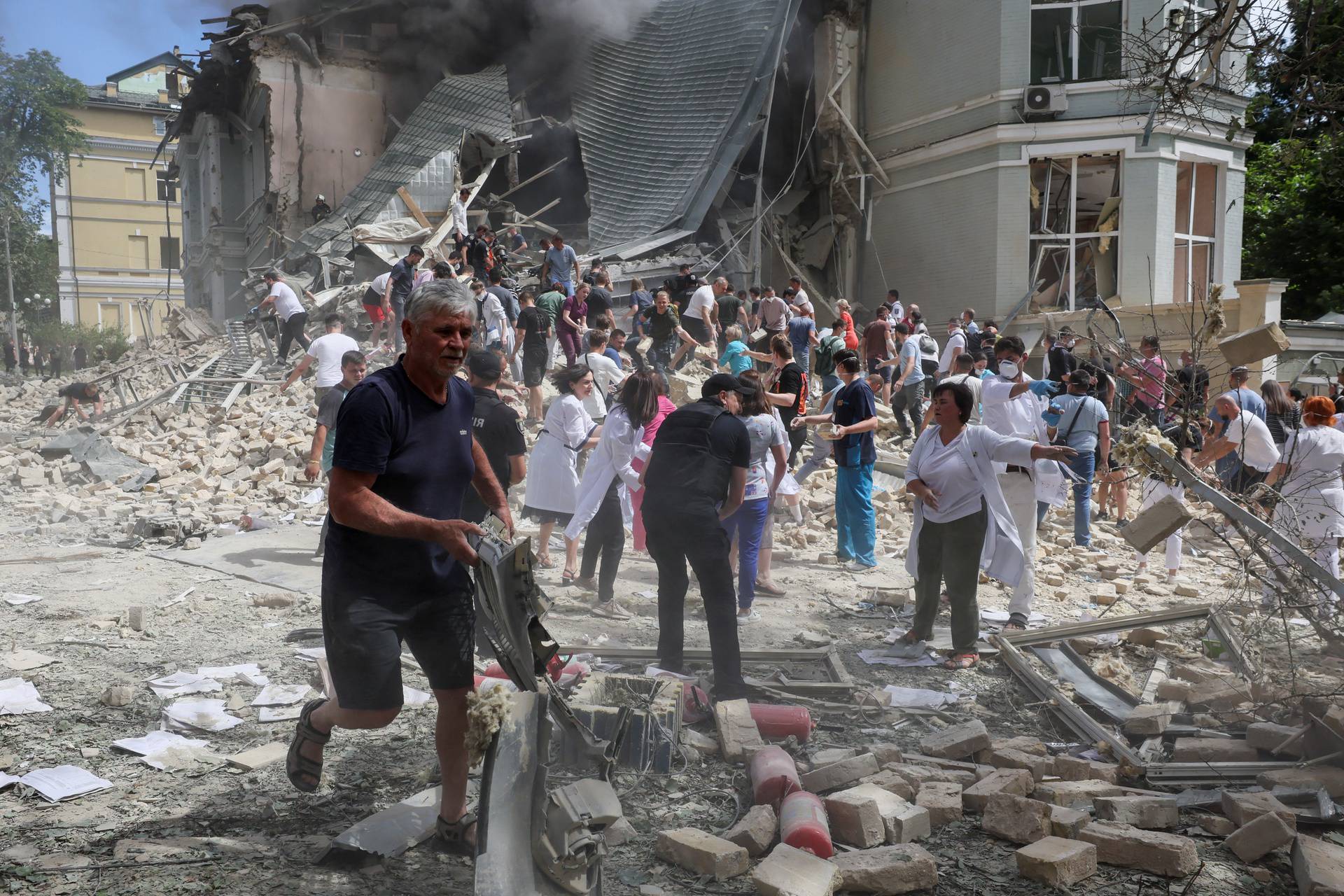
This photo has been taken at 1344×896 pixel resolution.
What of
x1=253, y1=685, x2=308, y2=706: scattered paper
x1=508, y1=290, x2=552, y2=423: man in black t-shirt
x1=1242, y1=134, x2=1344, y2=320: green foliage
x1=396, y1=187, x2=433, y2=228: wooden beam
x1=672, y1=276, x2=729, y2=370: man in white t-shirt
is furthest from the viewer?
x1=1242, y1=134, x2=1344, y2=320: green foliage

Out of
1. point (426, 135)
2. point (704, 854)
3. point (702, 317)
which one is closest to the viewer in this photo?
point (704, 854)

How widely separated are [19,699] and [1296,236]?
27.9 meters

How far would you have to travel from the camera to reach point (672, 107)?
2159 cm

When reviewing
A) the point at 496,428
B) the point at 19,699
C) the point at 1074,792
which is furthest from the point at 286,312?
the point at 1074,792

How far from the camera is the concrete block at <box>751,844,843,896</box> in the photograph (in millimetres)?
3137

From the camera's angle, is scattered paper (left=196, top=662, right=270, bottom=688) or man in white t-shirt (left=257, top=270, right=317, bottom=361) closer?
scattered paper (left=196, top=662, right=270, bottom=688)

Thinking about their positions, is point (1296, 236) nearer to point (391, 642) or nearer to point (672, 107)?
point (672, 107)

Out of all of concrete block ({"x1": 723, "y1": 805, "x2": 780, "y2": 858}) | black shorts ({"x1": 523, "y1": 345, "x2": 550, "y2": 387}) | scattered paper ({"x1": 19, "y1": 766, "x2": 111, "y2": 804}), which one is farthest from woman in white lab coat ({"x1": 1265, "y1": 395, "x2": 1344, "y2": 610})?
black shorts ({"x1": 523, "y1": 345, "x2": 550, "y2": 387})

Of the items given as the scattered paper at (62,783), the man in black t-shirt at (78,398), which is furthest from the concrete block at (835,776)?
the man in black t-shirt at (78,398)

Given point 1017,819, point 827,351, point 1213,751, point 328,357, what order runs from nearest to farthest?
point 1017,819, point 1213,751, point 328,357, point 827,351

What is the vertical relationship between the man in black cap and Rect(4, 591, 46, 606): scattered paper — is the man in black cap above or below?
above

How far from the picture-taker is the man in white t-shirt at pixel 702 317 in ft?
48.7

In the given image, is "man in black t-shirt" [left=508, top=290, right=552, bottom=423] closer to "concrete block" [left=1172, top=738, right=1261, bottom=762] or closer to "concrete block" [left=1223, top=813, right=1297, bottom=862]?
"concrete block" [left=1172, top=738, right=1261, bottom=762]

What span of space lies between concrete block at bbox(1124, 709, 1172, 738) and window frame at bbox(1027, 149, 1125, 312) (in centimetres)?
1519
